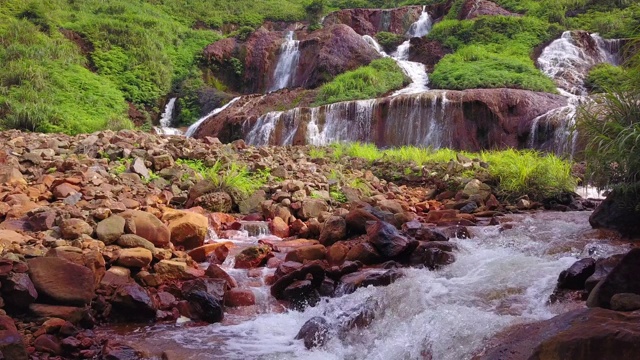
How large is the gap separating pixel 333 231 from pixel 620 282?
3.37 m

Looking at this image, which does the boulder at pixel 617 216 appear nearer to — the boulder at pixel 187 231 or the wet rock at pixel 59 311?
the boulder at pixel 187 231

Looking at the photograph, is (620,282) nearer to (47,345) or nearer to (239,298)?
(239,298)

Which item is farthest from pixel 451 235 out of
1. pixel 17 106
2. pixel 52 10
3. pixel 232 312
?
pixel 52 10

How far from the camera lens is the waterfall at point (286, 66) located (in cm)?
2322

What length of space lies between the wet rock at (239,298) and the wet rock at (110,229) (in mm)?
1319

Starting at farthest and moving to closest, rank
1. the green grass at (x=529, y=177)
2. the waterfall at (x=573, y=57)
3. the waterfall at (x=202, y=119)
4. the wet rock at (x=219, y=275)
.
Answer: the waterfall at (x=573, y=57) → the waterfall at (x=202, y=119) → the green grass at (x=529, y=177) → the wet rock at (x=219, y=275)

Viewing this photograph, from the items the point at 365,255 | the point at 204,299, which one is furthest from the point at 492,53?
the point at 204,299

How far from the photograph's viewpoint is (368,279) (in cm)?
466

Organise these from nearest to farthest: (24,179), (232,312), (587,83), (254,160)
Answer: (232,312), (24,179), (254,160), (587,83)

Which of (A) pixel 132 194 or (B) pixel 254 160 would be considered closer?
(A) pixel 132 194

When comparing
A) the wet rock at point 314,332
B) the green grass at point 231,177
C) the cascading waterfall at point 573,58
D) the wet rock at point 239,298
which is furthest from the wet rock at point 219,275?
the cascading waterfall at point 573,58

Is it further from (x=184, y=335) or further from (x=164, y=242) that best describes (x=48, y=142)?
(x=184, y=335)

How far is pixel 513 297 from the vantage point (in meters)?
4.09

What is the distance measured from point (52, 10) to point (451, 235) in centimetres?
2208
